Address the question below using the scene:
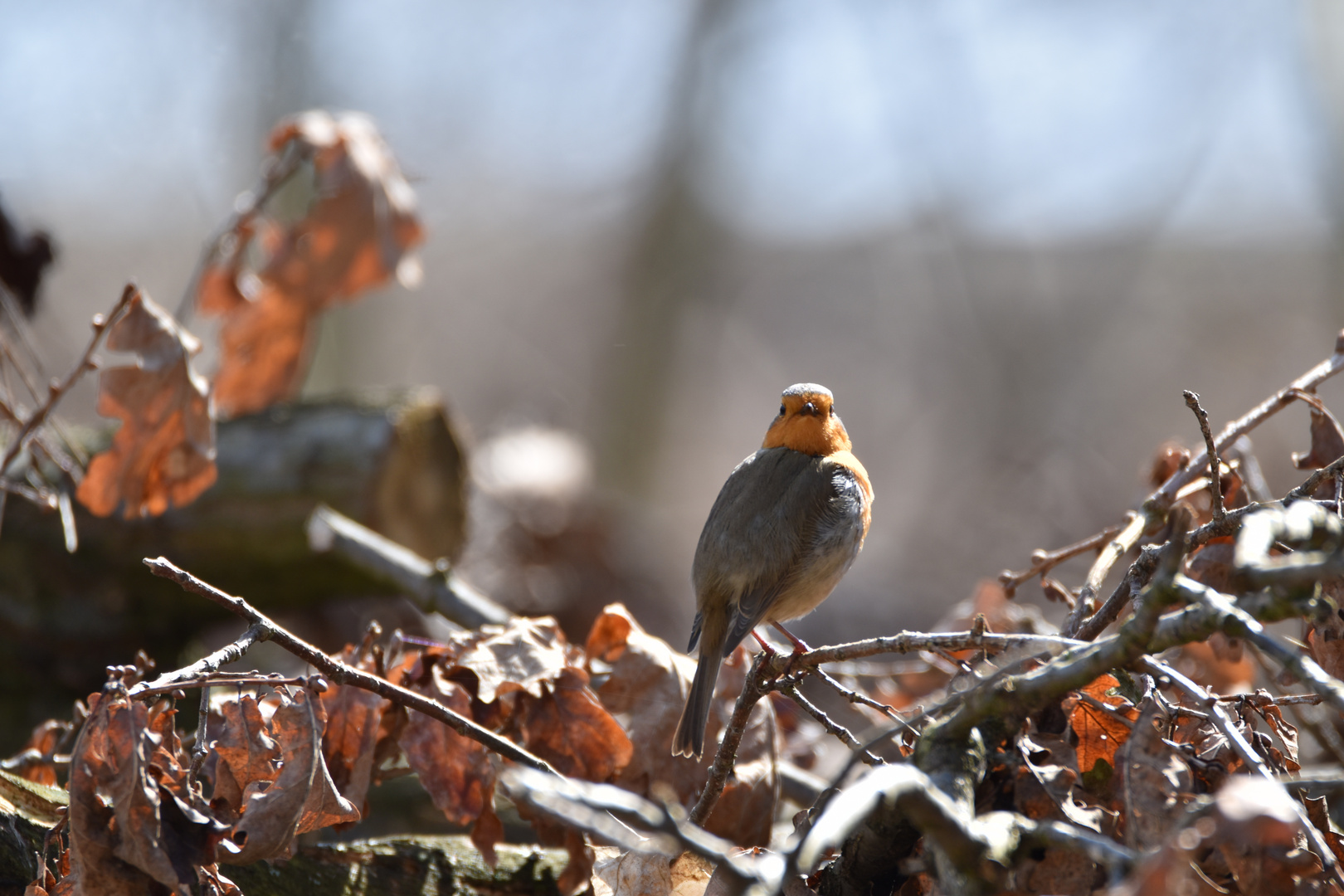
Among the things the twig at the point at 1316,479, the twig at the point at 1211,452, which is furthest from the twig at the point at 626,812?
the twig at the point at 1316,479

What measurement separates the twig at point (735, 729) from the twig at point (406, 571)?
4.32 ft

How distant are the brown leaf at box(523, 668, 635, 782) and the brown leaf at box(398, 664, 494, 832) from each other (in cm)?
15

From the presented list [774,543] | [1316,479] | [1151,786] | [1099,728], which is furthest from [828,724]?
[1316,479]

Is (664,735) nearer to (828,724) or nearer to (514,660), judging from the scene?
(514,660)

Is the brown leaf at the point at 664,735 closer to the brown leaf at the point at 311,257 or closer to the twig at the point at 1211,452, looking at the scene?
the twig at the point at 1211,452

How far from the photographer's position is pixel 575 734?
2145 mm

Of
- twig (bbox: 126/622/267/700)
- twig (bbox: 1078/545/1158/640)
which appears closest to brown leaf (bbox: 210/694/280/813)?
twig (bbox: 126/622/267/700)

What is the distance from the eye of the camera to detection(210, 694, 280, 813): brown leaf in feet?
5.72

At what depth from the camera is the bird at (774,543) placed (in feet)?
9.07

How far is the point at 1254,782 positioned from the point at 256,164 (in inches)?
379

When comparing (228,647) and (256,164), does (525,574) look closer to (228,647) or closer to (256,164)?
(228,647)

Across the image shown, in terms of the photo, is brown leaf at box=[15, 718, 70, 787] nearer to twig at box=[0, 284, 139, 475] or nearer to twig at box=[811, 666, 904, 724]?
twig at box=[0, 284, 139, 475]

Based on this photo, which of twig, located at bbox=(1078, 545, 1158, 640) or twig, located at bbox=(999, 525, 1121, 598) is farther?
twig, located at bbox=(999, 525, 1121, 598)

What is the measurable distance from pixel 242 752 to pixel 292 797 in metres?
0.21
